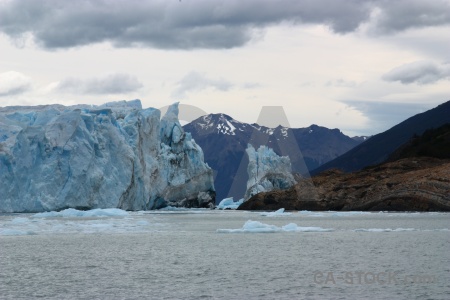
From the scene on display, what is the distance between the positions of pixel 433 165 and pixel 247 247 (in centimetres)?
6502

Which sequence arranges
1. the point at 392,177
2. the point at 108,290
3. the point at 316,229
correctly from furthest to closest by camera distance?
the point at 392,177 < the point at 316,229 < the point at 108,290

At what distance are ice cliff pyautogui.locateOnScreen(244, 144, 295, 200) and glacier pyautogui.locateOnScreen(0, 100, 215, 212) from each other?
3714cm

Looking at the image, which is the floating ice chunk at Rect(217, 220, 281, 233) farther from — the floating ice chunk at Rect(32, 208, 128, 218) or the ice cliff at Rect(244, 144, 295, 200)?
the ice cliff at Rect(244, 144, 295, 200)

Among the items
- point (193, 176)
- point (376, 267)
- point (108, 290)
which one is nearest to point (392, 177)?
point (193, 176)

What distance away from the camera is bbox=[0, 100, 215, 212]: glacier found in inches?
2635

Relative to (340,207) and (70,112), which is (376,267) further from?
(340,207)

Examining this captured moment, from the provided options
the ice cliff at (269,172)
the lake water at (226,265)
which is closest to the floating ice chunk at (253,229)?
the lake water at (226,265)

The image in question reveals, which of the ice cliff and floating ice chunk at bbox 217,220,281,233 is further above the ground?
the ice cliff

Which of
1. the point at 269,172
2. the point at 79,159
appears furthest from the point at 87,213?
the point at 269,172

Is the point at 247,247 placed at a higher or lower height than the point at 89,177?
lower

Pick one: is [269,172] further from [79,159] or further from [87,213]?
[87,213]

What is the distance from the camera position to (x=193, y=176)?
98500 mm

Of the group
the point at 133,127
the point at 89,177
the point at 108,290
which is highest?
the point at 133,127

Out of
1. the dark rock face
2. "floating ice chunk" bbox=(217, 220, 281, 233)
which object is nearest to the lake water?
"floating ice chunk" bbox=(217, 220, 281, 233)
